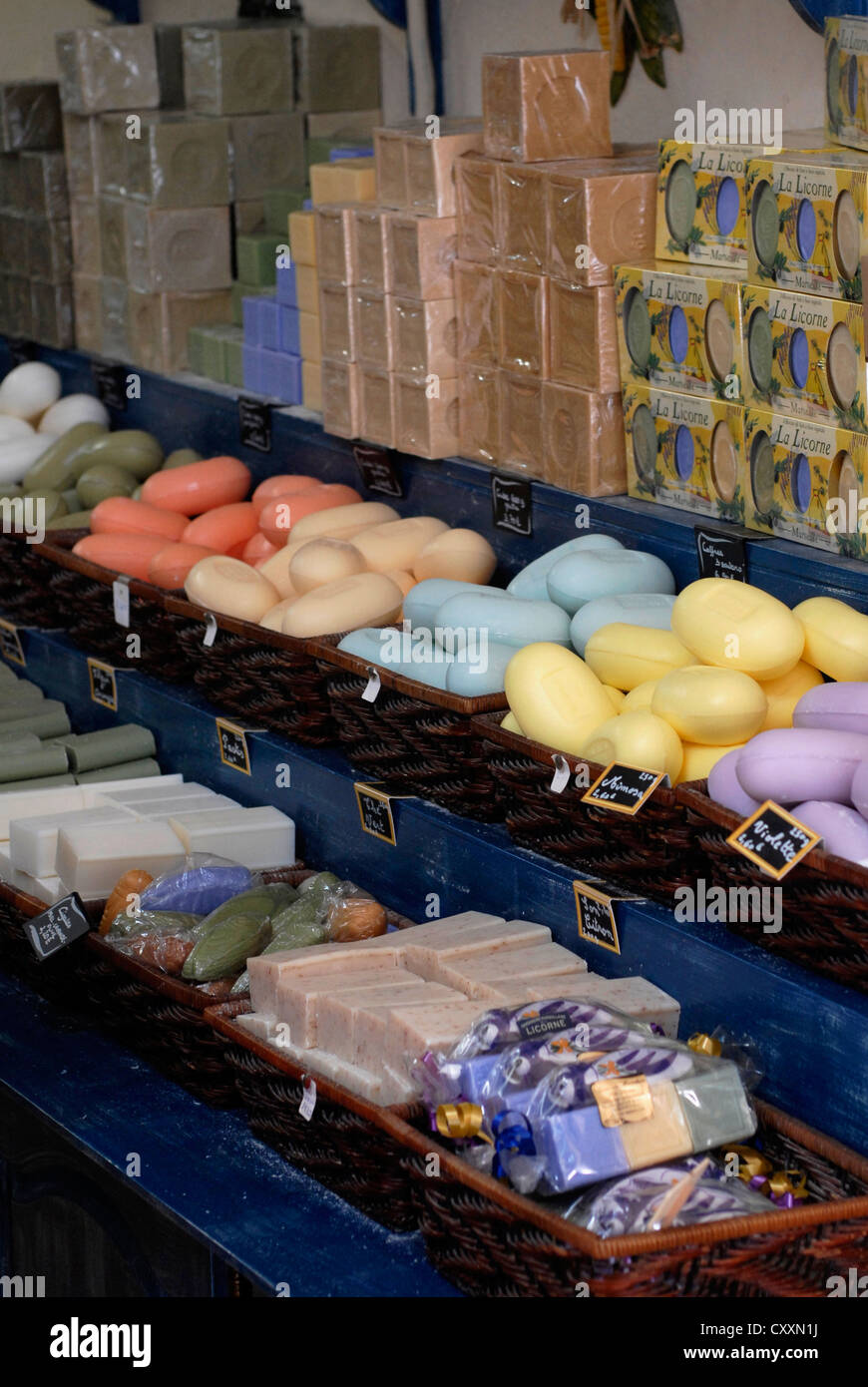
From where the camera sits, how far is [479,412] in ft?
12.1

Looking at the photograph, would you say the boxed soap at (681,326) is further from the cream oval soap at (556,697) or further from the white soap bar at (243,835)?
the white soap bar at (243,835)

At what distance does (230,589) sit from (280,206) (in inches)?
54.0

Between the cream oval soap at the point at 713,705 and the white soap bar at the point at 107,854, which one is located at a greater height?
the cream oval soap at the point at 713,705

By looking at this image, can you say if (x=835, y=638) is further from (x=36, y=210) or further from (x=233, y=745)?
(x=36, y=210)

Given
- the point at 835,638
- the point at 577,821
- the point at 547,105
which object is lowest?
the point at 577,821

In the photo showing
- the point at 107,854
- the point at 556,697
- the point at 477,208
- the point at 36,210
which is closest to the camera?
the point at 556,697

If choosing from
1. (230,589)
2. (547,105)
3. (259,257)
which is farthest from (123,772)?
(547,105)

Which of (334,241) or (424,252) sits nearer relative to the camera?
(424,252)

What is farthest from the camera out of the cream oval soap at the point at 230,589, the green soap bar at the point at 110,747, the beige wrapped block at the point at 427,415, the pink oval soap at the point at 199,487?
the pink oval soap at the point at 199,487

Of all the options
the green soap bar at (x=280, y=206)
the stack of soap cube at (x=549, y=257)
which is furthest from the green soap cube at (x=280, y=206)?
the stack of soap cube at (x=549, y=257)

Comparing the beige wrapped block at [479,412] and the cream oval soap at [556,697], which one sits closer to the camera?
the cream oval soap at [556,697]

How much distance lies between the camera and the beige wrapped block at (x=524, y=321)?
135 inches

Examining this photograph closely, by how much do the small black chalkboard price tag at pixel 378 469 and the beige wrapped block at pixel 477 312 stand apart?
1.12 ft

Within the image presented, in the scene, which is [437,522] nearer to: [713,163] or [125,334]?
[713,163]
